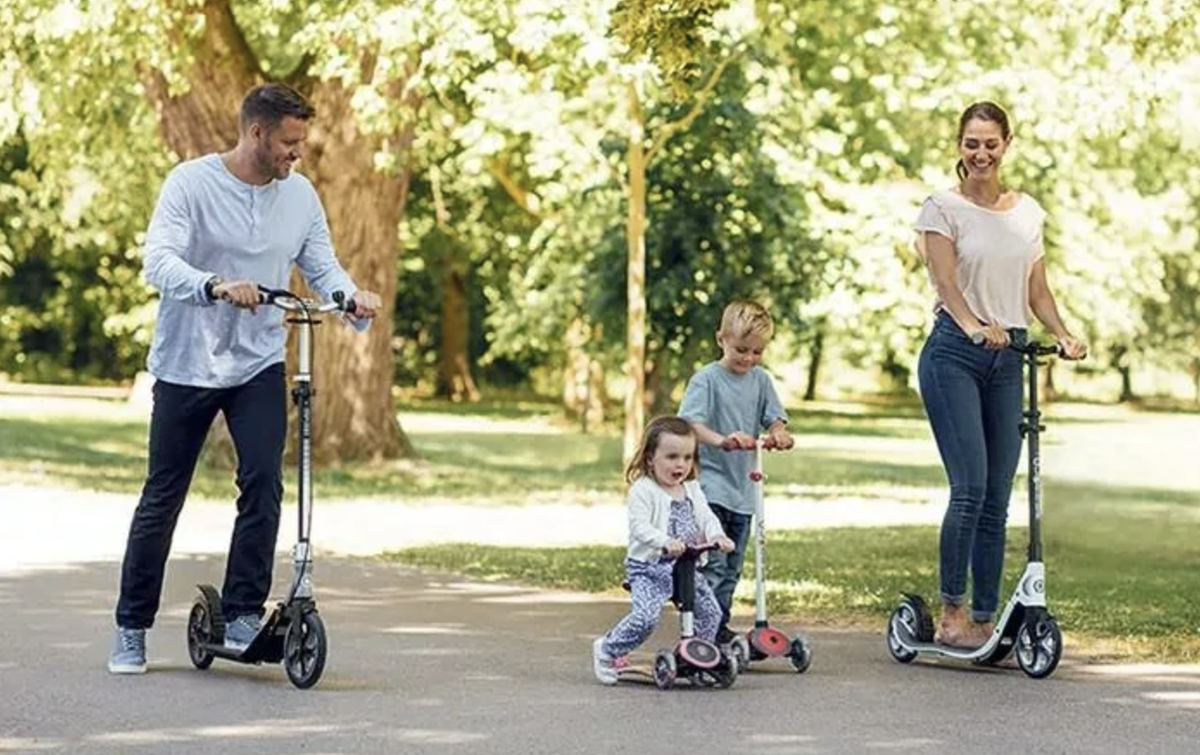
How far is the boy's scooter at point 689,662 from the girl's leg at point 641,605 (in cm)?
7

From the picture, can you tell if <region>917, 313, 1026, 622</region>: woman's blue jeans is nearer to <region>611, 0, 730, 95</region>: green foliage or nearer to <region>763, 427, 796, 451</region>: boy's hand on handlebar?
<region>763, 427, 796, 451</region>: boy's hand on handlebar

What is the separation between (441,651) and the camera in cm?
1161

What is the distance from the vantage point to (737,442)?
10.9 meters

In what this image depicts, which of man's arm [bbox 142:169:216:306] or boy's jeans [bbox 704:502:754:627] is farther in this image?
boy's jeans [bbox 704:502:754:627]

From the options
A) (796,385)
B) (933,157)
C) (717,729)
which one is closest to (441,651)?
(717,729)

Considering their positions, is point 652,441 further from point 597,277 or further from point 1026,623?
point 597,277

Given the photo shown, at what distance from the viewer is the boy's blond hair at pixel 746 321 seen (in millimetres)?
11203

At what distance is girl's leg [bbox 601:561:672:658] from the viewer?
10438 millimetres

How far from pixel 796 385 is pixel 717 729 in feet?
233

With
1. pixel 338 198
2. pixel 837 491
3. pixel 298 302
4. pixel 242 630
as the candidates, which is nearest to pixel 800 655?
pixel 242 630

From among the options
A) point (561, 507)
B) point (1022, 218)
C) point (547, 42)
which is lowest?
point (561, 507)

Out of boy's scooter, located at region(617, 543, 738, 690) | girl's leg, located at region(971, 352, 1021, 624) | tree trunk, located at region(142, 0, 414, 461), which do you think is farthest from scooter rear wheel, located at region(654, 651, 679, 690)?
tree trunk, located at region(142, 0, 414, 461)

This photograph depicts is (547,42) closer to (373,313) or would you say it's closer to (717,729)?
(373,313)

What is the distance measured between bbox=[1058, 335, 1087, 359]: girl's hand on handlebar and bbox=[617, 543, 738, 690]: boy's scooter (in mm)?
1466
